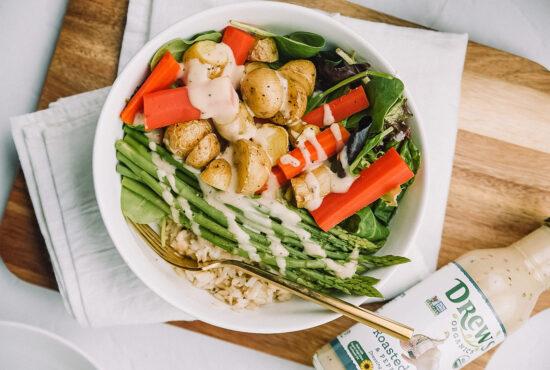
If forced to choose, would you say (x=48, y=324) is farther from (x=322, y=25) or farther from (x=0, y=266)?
(x=322, y=25)

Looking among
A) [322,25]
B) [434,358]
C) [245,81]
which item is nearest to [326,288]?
[434,358]

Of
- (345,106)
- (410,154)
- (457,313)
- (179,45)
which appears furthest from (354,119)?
(457,313)

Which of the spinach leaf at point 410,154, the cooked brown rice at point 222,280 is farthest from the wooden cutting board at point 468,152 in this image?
the spinach leaf at point 410,154

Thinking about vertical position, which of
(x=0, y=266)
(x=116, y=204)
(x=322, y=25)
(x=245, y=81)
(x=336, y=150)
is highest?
(x=322, y=25)

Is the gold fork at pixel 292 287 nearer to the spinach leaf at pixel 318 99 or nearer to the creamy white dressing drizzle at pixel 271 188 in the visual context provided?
the creamy white dressing drizzle at pixel 271 188

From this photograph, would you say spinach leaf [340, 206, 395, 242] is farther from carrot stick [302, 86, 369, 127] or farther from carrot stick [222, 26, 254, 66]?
carrot stick [222, 26, 254, 66]
